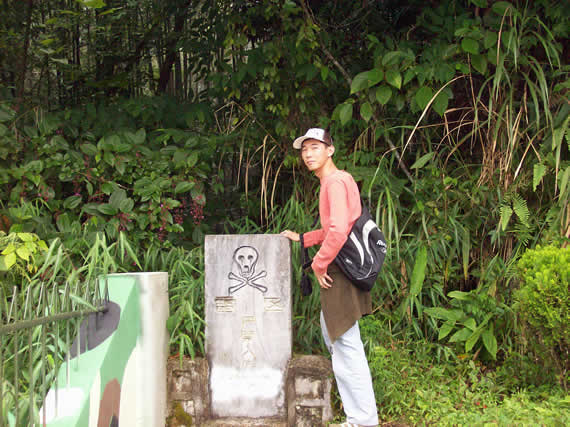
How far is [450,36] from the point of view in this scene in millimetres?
3980

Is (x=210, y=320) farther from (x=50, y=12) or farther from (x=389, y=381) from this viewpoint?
(x=50, y=12)

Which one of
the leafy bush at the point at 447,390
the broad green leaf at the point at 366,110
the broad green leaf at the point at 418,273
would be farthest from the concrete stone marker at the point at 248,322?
the broad green leaf at the point at 366,110

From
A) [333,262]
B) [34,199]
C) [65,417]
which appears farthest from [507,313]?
[34,199]

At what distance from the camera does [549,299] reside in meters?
2.90

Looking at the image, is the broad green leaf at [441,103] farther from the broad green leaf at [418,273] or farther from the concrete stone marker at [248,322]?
the concrete stone marker at [248,322]

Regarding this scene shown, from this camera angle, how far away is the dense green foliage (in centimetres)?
352

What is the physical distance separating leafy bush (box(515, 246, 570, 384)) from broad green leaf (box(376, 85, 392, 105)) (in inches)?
55.2

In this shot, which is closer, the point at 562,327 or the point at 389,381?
the point at 562,327

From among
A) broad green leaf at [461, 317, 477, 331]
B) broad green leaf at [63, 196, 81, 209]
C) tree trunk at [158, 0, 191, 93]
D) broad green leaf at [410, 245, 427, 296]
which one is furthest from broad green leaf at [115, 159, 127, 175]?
broad green leaf at [461, 317, 477, 331]

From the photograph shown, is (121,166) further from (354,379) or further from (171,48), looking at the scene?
(354,379)

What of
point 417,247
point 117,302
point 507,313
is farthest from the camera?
point 417,247

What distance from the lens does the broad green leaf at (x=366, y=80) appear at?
368 cm

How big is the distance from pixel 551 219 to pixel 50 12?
4.99 meters

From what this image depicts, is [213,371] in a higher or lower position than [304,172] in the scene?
lower
